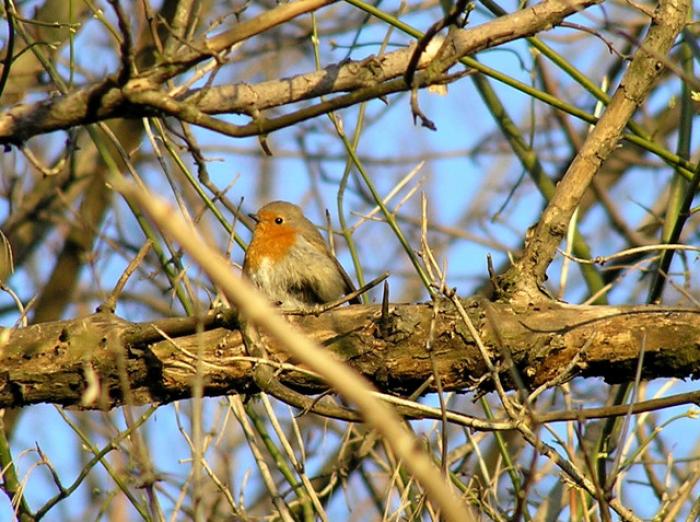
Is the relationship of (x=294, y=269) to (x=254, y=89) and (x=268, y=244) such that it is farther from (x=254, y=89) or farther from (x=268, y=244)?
(x=254, y=89)

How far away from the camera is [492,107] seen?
5504 mm

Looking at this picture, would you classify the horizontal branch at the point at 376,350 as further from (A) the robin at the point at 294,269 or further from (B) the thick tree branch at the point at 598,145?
(A) the robin at the point at 294,269

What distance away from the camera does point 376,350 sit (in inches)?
137

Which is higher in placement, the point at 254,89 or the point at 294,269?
the point at 294,269

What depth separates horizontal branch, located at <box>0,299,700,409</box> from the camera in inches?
132

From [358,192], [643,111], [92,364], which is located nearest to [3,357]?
[92,364]

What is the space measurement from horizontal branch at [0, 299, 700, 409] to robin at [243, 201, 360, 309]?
169cm

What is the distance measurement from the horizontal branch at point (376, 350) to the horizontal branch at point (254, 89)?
667mm

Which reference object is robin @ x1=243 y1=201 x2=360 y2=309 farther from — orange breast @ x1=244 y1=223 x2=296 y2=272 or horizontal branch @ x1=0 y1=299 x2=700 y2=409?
horizontal branch @ x1=0 y1=299 x2=700 y2=409

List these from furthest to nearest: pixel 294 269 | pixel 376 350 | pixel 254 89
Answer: pixel 294 269
pixel 376 350
pixel 254 89

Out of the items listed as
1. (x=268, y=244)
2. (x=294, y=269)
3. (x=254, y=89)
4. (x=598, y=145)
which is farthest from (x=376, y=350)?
(x=268, y=244)

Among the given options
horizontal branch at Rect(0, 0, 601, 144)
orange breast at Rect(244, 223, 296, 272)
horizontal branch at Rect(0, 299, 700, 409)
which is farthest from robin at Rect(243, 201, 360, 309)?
horizontal branch at Rect(0, 0, 601, 144)

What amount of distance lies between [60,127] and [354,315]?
1.12m

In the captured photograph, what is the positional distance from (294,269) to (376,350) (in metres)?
2.07
